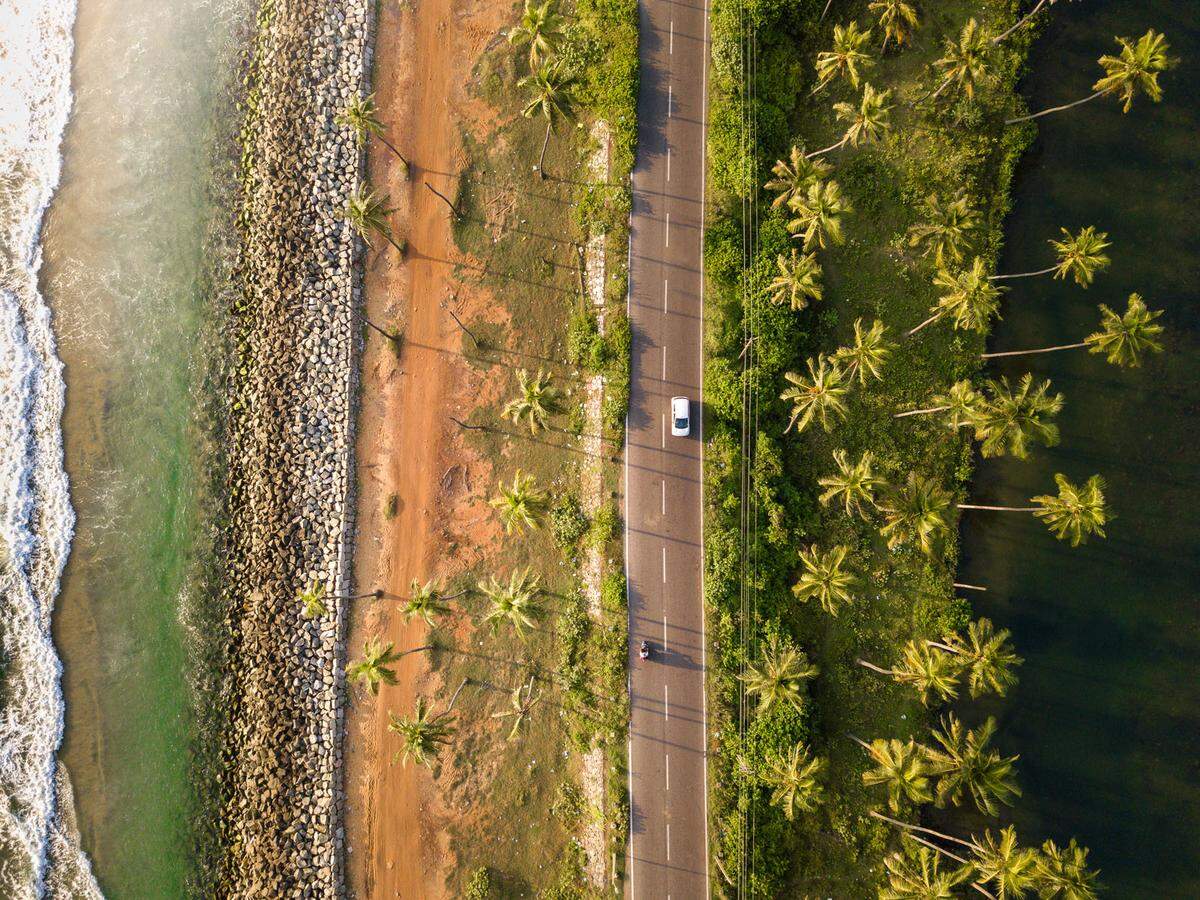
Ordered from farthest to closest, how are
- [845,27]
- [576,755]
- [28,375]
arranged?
[28,375] → [845,27] → [576,755]

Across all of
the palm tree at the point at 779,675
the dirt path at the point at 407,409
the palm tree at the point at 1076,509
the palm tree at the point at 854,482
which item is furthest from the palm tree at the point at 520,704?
the palm tree at the point at 1076,509

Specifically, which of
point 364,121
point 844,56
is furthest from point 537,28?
point 844,56

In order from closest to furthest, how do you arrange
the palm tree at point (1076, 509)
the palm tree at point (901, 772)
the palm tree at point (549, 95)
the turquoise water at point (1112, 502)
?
the palm tree at point (901, 772)
the palm tree at point (1076, 509)
the palm tree at point (549, 95)
the turquoise water at point (1112, 502)

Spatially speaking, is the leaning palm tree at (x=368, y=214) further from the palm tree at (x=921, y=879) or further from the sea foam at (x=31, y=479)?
the palm tree at (x=921, y=879)

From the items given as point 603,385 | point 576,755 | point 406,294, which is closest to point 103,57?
point 406,294

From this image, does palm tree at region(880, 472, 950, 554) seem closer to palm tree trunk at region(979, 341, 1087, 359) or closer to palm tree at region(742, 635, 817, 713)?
palm tree at region(742, 635, 817, 713)

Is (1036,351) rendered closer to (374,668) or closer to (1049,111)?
(1049,111)

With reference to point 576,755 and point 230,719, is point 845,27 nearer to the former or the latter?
point 576,755
